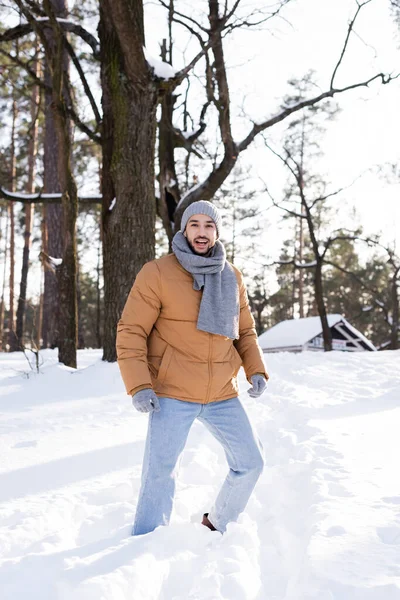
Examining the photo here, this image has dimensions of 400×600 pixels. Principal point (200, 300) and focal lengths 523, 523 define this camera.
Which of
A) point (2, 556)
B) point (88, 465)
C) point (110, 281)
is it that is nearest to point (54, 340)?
point (110, 281)

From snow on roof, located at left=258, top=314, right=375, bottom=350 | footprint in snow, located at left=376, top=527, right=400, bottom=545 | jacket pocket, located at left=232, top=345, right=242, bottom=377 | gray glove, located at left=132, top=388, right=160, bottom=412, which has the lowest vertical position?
snow on roof, located at left=258, top=314, right=375, bottom=350

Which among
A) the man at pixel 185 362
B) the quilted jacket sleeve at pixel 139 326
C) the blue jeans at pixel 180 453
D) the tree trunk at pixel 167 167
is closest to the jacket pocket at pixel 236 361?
the man at pixel 185 362

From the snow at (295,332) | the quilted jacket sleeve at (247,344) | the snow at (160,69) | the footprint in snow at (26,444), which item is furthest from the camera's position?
the snow at (295,332)

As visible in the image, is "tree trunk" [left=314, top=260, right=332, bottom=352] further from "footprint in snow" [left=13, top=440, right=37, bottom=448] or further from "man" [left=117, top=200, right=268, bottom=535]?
"man" [left=117, top=200, right=268, bottom=535]

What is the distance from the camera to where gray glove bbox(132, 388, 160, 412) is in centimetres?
236

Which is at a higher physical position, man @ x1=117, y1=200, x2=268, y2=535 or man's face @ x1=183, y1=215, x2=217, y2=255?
man's face @ x1=183, y1=215, x2=217, y2=255

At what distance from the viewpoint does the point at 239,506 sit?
2.71 meters

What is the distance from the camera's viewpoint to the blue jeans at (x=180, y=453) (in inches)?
98.3

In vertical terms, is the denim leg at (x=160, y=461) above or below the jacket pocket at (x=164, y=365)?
below

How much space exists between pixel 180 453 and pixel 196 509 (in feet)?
2.61

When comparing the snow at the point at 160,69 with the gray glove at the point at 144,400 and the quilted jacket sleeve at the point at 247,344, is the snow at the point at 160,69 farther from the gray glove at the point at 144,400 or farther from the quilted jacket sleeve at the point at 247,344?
the gray glove at the point at 144,400

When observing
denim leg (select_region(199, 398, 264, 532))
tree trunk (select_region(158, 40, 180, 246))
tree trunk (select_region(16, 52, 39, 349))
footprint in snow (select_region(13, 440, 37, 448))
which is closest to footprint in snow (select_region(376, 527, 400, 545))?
denim leg (select_region(199, 398, 264, 532))

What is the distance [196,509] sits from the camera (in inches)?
125

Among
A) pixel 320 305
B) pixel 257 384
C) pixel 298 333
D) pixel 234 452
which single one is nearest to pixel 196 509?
pixel 234 452
